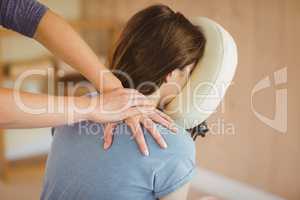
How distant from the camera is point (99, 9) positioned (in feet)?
12.1

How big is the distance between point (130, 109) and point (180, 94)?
0.19 meters

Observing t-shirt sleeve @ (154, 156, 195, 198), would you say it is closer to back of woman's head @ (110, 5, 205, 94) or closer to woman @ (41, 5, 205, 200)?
woman @ (41, 5, 205, 200)

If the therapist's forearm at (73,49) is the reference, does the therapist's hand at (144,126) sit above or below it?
below

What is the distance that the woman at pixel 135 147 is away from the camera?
108 centimetres

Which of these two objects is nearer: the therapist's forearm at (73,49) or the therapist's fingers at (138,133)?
the therapist's fingers at (138,133)

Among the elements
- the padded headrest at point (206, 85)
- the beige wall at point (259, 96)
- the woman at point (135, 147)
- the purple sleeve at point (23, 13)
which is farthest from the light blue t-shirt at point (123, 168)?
the beige wall at point (259, 96)

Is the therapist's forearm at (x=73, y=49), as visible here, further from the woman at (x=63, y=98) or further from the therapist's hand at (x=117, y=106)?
the therapist's hand at (x=117, y=106)

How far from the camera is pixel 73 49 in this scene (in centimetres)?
122

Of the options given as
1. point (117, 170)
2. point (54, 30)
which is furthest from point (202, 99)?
point (54, 30)

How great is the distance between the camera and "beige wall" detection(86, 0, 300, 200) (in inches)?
93.4

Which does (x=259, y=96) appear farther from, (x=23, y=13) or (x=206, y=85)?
(x=23, y=13)

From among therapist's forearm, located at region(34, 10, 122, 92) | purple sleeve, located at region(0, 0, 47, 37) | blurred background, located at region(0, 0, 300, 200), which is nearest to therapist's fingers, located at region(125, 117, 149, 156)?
therapist's forearm, located at region(34, 10, 122, 92)

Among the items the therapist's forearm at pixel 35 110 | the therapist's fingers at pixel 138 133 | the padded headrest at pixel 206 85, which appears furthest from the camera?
the padded headrest at pixel 206 85

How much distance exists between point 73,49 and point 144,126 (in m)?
0.28
